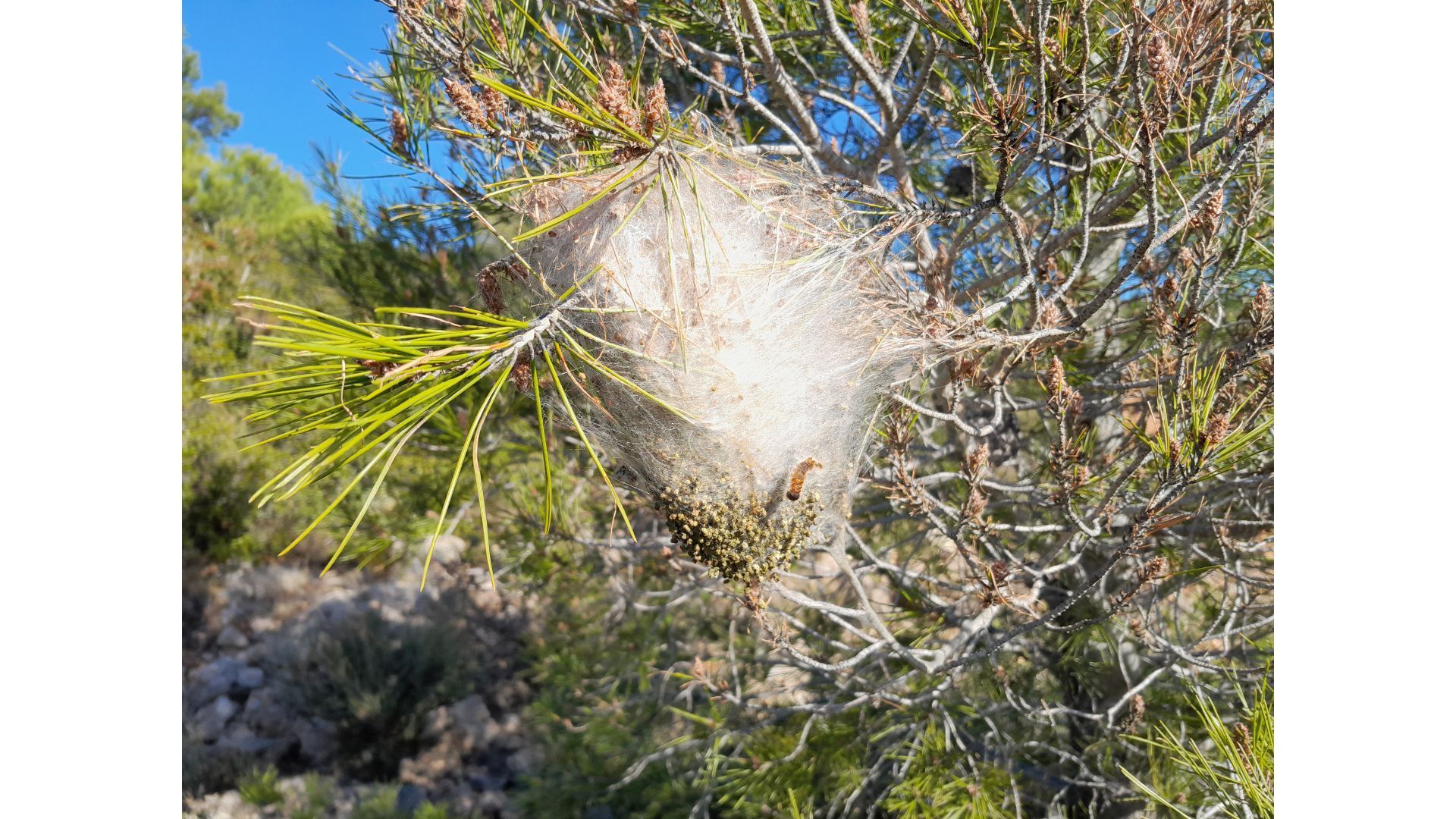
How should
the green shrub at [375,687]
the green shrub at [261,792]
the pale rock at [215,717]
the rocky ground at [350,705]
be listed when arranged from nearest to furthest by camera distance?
1. the green shrub at [261,792]
2. the rocky ground at [350,705]
3. the green shrub at [375,687]
4. the pale rock at [215,717]

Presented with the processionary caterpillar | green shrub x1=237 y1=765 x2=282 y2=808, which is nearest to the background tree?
the processionary caterpillar

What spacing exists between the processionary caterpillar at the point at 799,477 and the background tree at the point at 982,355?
24 centimetres

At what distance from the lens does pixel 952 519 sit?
5.66 feet

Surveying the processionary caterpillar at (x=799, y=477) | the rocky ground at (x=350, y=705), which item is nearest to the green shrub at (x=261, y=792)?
the rocky ground at (x=350, y=705)

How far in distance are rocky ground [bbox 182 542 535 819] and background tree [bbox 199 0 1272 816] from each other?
91.6 inches

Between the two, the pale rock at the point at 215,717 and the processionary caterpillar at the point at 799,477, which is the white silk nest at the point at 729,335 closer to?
the processionary caterpillar at the point at 799,477

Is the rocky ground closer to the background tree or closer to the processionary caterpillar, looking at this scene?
the background tree

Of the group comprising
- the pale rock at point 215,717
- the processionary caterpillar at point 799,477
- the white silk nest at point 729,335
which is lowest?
the pale rock at point 215,717

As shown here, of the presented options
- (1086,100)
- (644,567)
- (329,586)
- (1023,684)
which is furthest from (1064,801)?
(329,586)

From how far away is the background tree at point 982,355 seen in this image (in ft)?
3.83

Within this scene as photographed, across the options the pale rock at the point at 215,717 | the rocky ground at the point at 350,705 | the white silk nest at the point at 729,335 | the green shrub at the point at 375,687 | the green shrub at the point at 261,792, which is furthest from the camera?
the pale rock at the point at 215,717

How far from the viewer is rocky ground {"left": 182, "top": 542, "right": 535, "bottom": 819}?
15.7ft

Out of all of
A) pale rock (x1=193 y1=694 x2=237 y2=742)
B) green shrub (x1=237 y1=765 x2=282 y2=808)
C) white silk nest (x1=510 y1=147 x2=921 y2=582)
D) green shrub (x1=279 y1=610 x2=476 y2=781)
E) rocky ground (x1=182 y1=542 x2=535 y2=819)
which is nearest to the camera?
white silk nest (x1=510 y1=147 x2=921 y2=582)

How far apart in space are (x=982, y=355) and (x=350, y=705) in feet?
17.6
